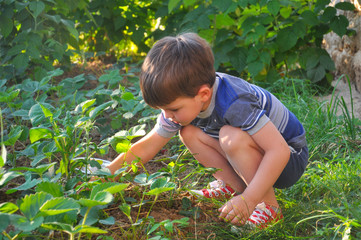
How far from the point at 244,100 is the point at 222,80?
17cm

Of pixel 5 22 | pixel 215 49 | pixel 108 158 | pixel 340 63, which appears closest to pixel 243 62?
pixel 215 49

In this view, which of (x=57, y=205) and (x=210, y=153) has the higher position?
(x=57, y=205)

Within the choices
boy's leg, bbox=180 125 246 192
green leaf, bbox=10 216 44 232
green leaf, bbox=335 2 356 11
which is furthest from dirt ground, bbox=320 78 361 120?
green leaf, bbox=10 216 44 232

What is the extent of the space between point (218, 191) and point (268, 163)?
1.25 feet

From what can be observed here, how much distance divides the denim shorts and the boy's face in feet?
1.46

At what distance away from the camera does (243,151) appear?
71.3 inches

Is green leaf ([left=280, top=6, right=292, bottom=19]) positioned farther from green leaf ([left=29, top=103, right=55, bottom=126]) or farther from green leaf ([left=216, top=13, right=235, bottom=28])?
green leaf ([left=29, top=103, right=55, bottom=126])

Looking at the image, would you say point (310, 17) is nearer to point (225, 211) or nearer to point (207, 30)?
point (207, 30)

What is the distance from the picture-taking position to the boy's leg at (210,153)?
2.04 m

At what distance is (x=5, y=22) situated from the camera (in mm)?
2977

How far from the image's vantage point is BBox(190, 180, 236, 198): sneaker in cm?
204

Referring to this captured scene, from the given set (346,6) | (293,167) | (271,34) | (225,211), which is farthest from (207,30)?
(225,211)

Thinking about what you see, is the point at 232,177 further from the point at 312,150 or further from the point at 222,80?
the point at 312,150

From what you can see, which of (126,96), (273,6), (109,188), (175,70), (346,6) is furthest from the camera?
(346,6)
